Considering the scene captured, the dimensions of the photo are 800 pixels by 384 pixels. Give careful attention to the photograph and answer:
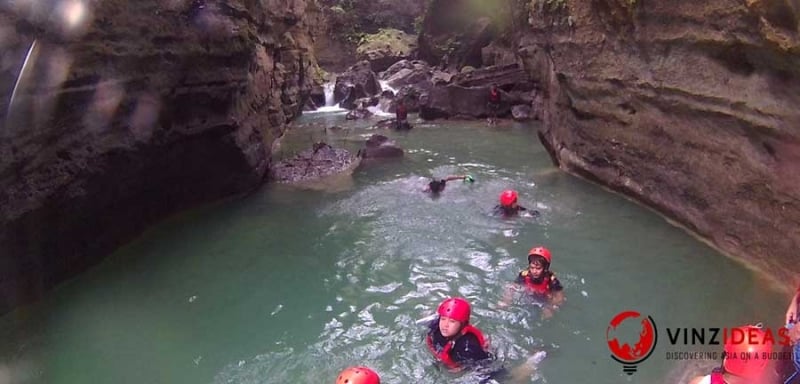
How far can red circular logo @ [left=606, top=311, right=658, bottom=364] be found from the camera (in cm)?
522

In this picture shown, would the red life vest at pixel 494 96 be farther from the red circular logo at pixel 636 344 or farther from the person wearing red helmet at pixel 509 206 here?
the red circular logo at pixel 636 344

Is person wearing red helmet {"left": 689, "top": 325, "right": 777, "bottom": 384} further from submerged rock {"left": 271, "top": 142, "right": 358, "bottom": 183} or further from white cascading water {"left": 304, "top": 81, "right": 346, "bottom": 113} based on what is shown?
white cascading water {"left": 304, "top": 81, "right": 346, "bottom": 113}

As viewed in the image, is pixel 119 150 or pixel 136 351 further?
pixel 119 150

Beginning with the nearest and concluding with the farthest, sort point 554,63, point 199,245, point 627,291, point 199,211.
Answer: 1. point 627,291
2. point 199,245
3. point 199,211
4. point 554,63

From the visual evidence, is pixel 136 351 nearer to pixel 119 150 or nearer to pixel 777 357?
pixel 119 150

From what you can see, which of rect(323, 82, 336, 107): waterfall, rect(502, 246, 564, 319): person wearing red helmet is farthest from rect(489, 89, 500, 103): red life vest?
rect(502, 246, 564, 319): person wearing red helmet

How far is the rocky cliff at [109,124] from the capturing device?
621cm

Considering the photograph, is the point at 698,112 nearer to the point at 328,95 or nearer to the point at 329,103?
the point at 329,103

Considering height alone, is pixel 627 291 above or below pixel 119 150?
below

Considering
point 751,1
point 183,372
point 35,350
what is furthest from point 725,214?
point 35,350

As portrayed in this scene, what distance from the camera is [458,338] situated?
5070 millimetres

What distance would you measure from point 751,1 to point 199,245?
819 cm

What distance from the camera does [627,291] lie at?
6438 mm

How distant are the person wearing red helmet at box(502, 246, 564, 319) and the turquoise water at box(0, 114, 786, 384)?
0.51 feet
